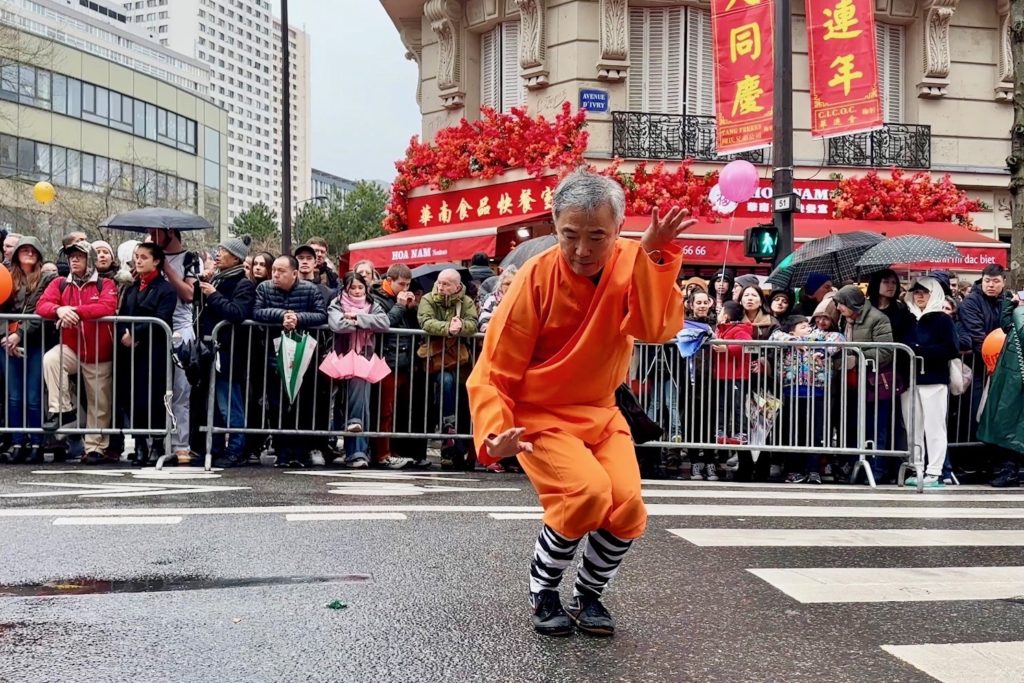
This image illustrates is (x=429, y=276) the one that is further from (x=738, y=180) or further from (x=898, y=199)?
(x=898, y=199)

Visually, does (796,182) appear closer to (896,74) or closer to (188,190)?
(896,74)

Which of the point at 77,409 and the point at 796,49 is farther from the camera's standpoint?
the point at 796,49

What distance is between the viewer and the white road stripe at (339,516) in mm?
6906

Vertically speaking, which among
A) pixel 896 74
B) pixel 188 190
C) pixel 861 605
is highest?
pixel 188 190

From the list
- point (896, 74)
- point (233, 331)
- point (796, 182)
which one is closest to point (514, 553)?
point (233, 331)

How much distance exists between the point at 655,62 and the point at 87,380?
14555mm

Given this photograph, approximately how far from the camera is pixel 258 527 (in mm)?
6617

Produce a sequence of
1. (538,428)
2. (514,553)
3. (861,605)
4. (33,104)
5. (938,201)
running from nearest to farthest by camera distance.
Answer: (538,428) < (861,605) < (514,553) < (938,201) < (33,104)

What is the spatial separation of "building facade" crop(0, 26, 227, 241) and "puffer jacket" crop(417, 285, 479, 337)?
40.1 meters

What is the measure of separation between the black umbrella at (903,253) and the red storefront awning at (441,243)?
25.1 feet

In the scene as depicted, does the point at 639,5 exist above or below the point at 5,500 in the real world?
above

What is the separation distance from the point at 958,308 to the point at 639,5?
1229 cm

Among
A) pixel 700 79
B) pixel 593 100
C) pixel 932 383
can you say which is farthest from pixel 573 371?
pixel 700 79

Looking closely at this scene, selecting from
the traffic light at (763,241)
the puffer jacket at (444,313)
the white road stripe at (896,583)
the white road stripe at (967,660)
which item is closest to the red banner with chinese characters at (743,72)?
the traffic light at (763,241)
